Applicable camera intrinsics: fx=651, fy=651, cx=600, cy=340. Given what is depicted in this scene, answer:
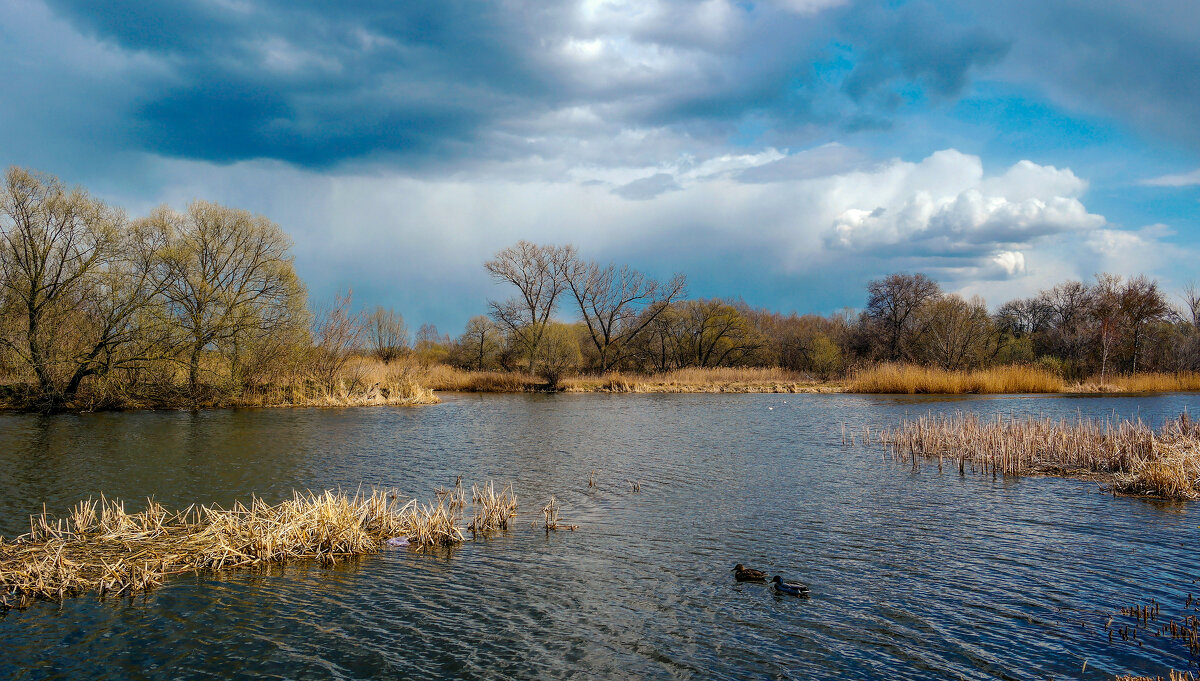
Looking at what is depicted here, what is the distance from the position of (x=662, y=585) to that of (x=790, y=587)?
5.05ft

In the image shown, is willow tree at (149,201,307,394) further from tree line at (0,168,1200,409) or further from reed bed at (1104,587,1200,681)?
reed bed at (1104,587,1200,681)

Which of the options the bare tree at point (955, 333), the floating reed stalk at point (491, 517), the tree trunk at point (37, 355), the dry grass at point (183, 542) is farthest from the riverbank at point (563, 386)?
the floating reed stalk at point (491, 517)

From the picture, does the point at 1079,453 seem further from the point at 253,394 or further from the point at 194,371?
the point at 194,371

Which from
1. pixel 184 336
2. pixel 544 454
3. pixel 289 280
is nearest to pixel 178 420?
pixel 184 336

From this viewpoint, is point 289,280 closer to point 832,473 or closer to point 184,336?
point 184,336

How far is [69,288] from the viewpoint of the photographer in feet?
97.8

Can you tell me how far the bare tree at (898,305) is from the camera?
6350 centimetres

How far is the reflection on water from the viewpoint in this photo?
6.09 m

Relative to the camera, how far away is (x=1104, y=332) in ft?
152

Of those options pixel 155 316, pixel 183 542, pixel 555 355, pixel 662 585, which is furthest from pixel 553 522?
pixel 555 355

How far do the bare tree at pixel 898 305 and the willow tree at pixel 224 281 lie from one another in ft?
179

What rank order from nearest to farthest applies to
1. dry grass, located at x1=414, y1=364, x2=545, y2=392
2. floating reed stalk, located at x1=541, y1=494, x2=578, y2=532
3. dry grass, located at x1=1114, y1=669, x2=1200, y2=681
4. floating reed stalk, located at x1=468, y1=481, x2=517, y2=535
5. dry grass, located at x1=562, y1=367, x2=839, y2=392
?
dry grass, located at x1=1114, y1=669, x2=1200, y2=681
floating reed stalk, located at x1=468, y1=481, x2=517, y2=535
floating reed stalk, located at x1=541, y1=494, x2=578, y2=532
dry grass, located at x1=562, y1=367, x2=839, y2=392
dry grass, located at x1=414, y1=364, x2=545, y2=392

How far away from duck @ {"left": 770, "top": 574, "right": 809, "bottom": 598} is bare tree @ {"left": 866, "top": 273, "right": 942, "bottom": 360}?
6092 centimetres

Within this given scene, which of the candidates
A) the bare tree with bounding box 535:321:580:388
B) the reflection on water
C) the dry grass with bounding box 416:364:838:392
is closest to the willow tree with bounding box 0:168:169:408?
the reflection on water
